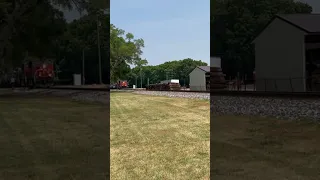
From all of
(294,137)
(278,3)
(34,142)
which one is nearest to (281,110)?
(294,137)

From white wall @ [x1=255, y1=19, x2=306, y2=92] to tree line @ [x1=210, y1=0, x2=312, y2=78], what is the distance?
0.17 m

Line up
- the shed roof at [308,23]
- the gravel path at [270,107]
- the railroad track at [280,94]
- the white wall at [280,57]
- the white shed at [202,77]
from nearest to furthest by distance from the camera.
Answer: the white shed at [202,77] < the white wall at [280,57] < the railroad track at [280,94] < the shed roof at [308,23] < the gravel path at [270,107]

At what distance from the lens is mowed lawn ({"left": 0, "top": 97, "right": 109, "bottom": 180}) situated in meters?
4.33

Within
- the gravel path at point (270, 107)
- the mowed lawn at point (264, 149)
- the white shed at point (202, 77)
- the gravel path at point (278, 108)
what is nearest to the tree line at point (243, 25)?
the white shed at point (202, 77)

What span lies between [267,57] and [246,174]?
2270 mm

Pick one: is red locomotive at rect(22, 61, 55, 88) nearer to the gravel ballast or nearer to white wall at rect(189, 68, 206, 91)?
white wall at rect(189, 68, 206, 91)

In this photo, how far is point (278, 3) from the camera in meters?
7.15

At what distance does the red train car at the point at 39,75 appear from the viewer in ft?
19.7

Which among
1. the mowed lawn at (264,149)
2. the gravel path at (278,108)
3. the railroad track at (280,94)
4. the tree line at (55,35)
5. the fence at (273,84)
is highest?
the tree line at (55,35)

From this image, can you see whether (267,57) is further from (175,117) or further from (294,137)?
(175,117)

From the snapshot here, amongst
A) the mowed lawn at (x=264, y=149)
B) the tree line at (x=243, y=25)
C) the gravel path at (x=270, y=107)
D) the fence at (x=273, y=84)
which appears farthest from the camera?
the gravel path at (x=270, y=107)

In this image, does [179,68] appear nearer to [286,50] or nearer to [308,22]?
[286,50]

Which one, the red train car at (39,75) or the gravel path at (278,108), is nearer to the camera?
the red train car at (39,75)

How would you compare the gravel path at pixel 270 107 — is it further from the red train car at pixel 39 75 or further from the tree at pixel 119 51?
the tree at pixel 119 51
